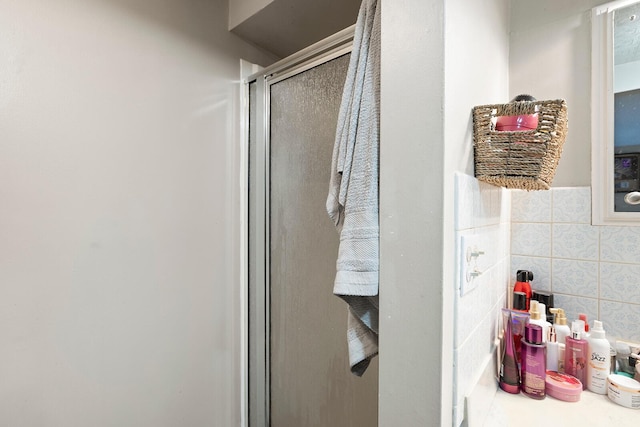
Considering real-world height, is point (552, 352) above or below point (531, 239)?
below

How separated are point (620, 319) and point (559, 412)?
376 mm

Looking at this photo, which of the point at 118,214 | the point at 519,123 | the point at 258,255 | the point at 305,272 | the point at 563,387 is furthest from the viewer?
the point at 258,255

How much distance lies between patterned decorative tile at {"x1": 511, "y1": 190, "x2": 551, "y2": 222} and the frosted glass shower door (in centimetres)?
64

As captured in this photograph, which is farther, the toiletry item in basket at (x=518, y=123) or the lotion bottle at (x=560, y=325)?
the lotion bottle at (x=560, y=325)

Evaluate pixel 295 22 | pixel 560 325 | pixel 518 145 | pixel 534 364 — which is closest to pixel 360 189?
pixel 518 145

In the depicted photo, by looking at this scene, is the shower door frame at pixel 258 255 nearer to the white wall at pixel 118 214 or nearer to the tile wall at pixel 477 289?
the white wall at pixel 118 214

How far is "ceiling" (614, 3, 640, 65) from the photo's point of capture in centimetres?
90

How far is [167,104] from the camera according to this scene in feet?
3.74

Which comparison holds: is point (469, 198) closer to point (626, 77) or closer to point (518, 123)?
point (518, 123)

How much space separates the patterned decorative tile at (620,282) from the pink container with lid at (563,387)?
27 centimetres

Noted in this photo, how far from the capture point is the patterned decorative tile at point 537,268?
3.36 feet

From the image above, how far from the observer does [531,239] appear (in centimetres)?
105

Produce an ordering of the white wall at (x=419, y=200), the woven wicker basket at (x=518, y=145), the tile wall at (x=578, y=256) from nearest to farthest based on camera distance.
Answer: the white wall at (x=419, y=200), the woven wicker basket at (x=518, y=145), the tile wall at (x=578, y=256)

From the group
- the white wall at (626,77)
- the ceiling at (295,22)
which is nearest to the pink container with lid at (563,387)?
the white wall at (626,77)
